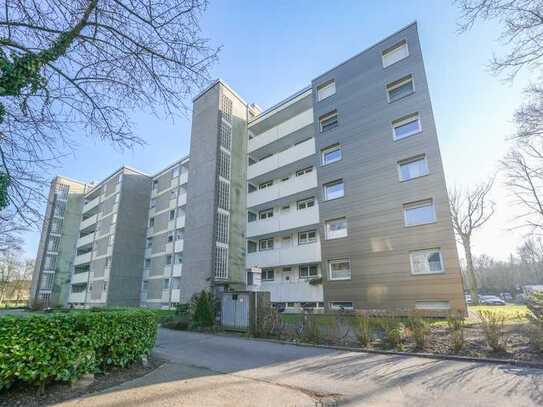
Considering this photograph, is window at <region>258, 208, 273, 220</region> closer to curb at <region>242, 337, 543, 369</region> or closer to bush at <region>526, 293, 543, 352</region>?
curb at <region>242, 337, 543, 369</region>

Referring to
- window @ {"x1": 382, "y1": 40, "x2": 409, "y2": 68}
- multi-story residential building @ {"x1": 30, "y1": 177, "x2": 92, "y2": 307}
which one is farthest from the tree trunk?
multi-story residential building @ {"x1": 30, "y1": 177, "x2": 92, "y2": 307}

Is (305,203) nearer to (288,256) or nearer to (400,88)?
(288,256)

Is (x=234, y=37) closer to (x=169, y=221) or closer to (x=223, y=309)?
(x=223, y=309)

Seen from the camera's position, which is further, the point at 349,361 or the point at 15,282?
the point at 15,282

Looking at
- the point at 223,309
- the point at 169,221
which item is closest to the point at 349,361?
the point at 223,309

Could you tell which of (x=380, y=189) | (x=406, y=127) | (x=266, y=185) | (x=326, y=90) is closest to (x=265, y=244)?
(x=266, y=185)

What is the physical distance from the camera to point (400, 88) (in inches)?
716

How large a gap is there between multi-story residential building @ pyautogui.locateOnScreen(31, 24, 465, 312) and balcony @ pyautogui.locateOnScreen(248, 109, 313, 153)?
0.11 meters

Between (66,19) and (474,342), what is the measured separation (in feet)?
42.4

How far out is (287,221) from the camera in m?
21.4

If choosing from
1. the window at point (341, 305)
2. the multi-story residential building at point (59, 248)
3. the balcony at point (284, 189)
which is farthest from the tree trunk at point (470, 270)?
the multi-story residential building at point (59, 248)

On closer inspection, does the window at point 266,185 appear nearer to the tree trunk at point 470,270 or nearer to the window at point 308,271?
the window at point 308,271

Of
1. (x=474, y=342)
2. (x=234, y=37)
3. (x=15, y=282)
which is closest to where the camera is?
(x=234, y=37)

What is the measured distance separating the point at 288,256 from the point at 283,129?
1074 cm
